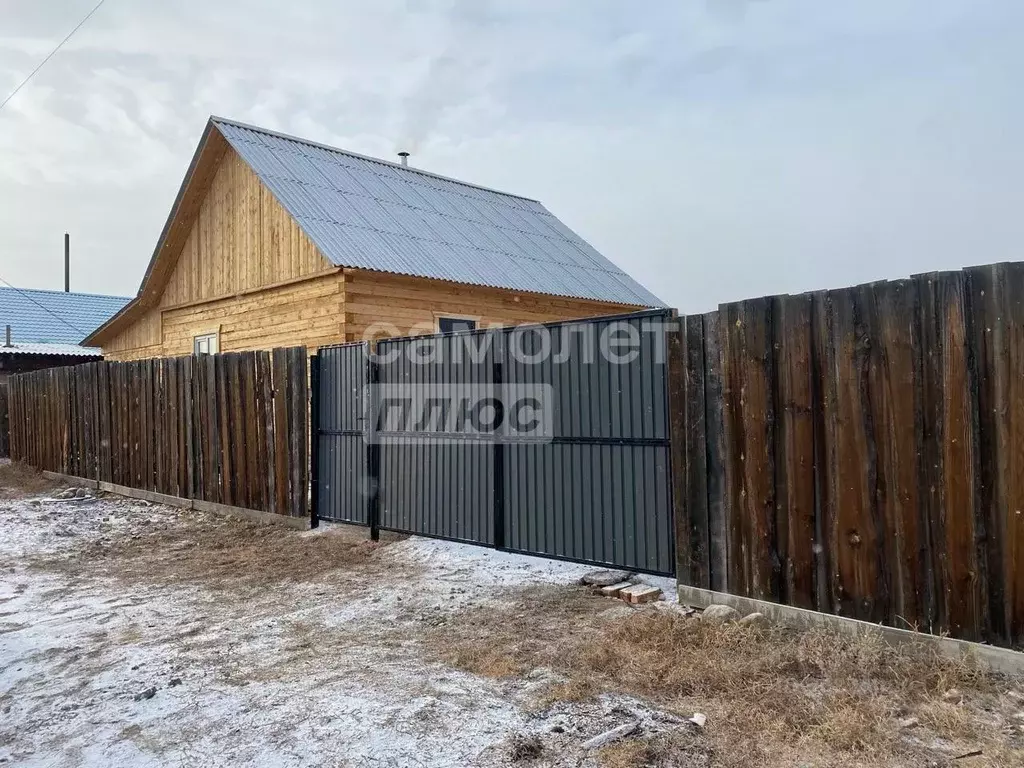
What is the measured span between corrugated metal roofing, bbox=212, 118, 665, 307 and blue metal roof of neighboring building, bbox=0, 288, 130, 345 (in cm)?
1704

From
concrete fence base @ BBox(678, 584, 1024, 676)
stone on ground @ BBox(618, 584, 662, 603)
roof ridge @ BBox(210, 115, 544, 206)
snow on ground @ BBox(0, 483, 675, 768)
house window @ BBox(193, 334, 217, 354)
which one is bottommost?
snow on ground @ BBox(0, 483, 675, 768)

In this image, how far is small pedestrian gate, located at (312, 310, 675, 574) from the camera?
17.4 ft

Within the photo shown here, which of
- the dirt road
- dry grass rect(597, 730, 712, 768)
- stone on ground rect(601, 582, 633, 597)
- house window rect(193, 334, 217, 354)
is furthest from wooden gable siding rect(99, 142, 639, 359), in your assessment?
dry grass rect(597, 730, 712, 768)

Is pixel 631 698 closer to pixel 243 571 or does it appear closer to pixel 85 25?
pixel 243 571

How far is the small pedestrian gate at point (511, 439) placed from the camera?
5.30 meters

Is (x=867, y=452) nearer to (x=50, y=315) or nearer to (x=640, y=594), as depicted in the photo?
(x=640, y=594)

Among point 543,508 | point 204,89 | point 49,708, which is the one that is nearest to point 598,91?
point 204,89

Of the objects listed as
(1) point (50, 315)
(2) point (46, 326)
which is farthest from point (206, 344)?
(1) point (50, 315)

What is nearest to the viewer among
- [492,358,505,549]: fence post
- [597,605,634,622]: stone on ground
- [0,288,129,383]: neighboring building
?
[597,605,634,622]: stone on ground

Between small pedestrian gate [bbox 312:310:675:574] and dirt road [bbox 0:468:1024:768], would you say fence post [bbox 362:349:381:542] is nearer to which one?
small pedestrian gate [bbox 312:310:675:574]

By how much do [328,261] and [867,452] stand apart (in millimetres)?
9362

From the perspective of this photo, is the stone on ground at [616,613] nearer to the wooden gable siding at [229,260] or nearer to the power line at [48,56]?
the wooden gable siding at [229,260]

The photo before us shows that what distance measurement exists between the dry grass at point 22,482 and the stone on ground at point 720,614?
12191 millimetres

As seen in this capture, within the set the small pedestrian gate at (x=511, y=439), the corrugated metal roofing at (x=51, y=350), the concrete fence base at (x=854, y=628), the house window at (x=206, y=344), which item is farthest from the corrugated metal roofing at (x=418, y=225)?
the corrugated metal roofing at (x=51, y=350)
